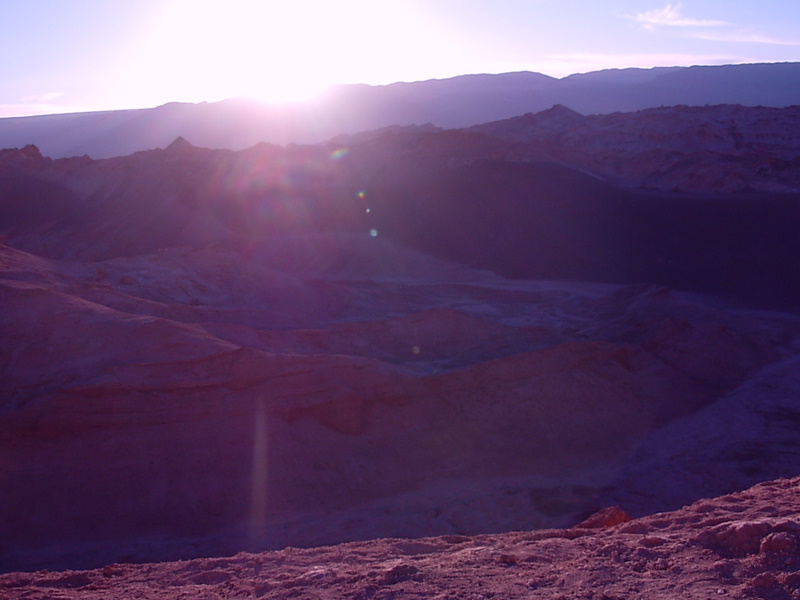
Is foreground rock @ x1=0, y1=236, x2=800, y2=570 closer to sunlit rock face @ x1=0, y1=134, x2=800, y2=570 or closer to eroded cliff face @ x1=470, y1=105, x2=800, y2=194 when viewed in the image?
sunlit rock face @ x1=0, y1=134, x2=800, y2=570

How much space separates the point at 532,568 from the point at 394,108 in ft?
252

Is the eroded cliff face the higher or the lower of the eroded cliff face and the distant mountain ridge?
the lower

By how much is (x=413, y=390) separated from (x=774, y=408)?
5399 millimetres

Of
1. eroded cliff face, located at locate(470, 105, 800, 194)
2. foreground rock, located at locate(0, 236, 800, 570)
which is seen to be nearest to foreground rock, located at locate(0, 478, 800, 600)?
foreground rock, located at locate(0, 236, 800, 570)

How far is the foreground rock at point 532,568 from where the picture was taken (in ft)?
11.0

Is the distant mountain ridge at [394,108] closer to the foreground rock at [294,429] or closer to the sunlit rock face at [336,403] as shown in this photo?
the sunlit rock face at [336,403]

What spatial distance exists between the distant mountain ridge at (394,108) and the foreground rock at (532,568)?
2355 inches

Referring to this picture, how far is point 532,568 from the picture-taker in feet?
12.6

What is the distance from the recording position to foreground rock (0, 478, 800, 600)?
11.0ft

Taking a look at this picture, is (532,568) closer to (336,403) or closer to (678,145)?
(336,403)

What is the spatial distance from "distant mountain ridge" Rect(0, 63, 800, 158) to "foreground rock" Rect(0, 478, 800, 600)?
5982 centimetres

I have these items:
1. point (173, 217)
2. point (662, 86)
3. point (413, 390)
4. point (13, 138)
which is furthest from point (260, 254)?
point (662, 86)

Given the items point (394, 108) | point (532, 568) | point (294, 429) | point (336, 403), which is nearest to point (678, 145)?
point (336, 403)

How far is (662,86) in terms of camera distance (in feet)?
309
